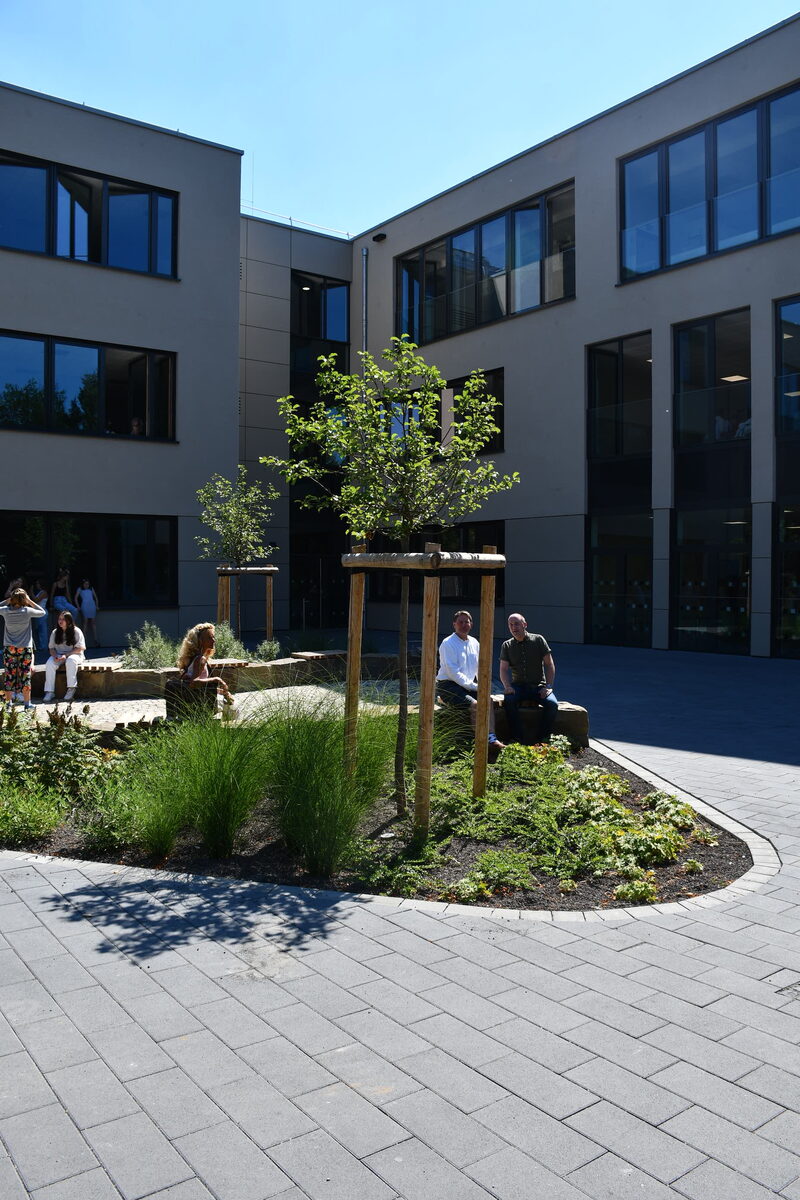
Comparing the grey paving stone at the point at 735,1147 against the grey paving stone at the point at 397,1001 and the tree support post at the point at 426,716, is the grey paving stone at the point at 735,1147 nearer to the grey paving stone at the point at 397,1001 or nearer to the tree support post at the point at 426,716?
the grey paving stone at the point at 397,1001

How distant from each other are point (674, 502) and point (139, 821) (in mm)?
16588

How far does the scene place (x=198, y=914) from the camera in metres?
4.99

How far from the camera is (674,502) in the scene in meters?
20.5

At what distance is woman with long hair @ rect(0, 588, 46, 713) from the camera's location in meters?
12.3

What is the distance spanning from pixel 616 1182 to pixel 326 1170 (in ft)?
2.78

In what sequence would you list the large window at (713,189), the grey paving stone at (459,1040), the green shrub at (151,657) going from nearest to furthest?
the grey paving stone at (459,1040)
the green shrub at (151,657)
the large window at (713,189)

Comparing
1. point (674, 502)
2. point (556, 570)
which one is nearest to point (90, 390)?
point (556, 570)

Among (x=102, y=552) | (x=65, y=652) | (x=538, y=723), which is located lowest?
(x=538, y=723)

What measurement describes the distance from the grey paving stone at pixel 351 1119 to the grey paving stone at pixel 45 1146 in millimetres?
706

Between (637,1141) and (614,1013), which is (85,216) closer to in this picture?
(614,1013)

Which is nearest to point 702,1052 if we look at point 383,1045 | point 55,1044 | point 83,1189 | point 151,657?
point 383,1045

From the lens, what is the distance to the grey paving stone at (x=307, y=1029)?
361 centimetres

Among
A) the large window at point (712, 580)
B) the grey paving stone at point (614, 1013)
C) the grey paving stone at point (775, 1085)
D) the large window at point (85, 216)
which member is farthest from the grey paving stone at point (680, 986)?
the large window at point (85, 216)

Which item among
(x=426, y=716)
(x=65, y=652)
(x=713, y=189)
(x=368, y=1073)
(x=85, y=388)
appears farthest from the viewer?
(x=85, y=388)
